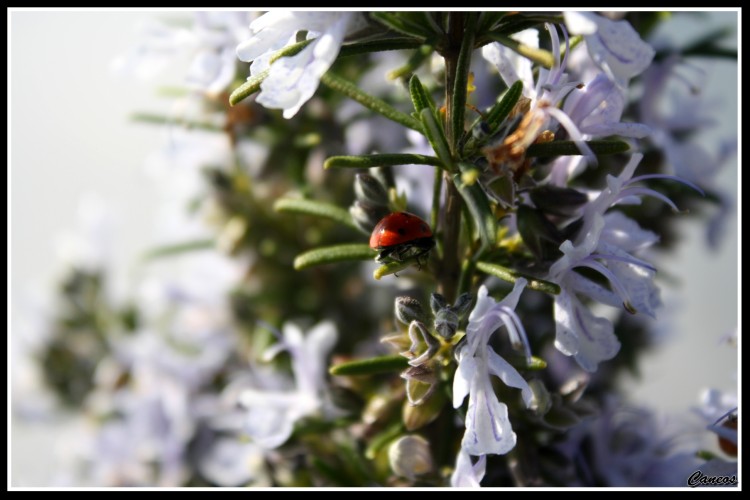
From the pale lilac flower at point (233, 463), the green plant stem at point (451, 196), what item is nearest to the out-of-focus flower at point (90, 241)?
the pale lilac flower at point (233, 463)

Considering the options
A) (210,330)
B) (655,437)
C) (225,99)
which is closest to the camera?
(655,437)

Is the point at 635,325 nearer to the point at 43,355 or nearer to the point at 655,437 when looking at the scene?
the point at 655,437

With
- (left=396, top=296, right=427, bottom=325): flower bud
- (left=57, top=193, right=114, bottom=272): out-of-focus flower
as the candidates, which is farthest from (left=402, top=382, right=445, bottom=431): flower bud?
(left=57, top=193, right=114, bottom=272): out-of-focus flower

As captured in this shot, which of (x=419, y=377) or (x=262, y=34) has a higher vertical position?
(x=262, y=34)

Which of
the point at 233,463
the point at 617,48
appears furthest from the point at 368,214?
the point at 233,463

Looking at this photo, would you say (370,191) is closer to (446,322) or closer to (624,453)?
(446,322)
